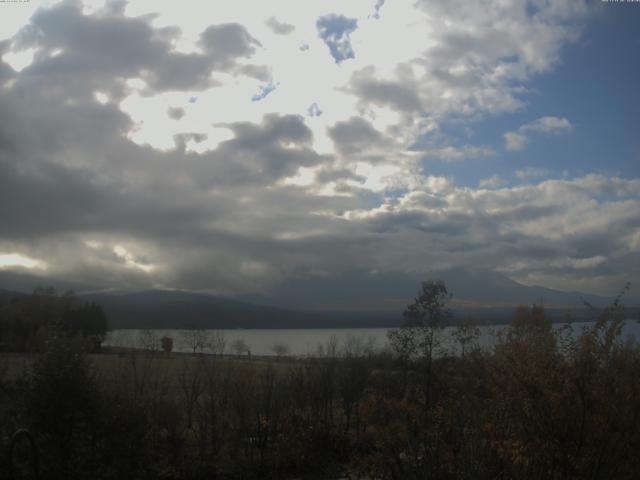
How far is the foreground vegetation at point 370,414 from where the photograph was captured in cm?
844

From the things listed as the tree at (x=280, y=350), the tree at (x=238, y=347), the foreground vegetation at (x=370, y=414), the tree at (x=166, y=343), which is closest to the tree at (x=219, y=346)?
the tree at (x=280, y=350)

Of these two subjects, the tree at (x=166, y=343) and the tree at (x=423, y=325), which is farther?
the tree at (x=166, y=343)

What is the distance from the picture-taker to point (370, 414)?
19.4m

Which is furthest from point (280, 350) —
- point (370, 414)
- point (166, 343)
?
point (370, 414)

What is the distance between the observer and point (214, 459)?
843 inches

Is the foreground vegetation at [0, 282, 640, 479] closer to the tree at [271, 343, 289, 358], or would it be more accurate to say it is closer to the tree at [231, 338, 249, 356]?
the tree at [271, 343, 289, 358]

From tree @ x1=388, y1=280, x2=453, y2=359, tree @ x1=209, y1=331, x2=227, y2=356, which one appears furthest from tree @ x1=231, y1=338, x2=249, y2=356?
tree @ x1=388, y1=280, x2=453, y2=359

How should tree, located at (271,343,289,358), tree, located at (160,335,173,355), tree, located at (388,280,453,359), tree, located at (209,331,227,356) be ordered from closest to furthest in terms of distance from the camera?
tree, located at (388,280,453,359), tree, located at (209,331,227,356), tree, located at (271,343,289,358), tree, located at (160,335,173,355)

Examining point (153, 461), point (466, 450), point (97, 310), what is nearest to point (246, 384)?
point (153, 461)

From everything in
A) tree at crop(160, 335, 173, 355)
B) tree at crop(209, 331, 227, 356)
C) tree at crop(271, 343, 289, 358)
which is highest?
tree at crop(209, 331, 227, 356)

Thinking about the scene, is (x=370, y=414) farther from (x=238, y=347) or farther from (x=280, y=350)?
(x=238, y=347)

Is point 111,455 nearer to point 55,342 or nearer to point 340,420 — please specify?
point 55,342

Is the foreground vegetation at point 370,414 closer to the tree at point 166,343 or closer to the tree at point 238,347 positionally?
the tree at point 238,347

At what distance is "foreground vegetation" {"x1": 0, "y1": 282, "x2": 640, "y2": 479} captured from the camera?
8.44m
